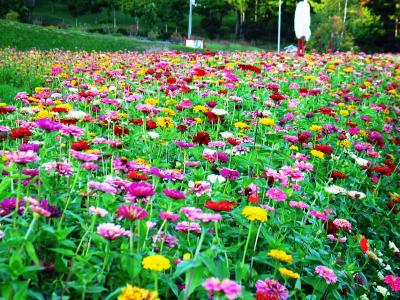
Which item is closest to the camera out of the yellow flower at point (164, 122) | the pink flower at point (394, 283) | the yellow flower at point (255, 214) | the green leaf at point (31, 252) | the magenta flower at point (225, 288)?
the magenta flower at point (225, 288)

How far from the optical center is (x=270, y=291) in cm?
172

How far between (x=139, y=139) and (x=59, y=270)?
227 centimetres

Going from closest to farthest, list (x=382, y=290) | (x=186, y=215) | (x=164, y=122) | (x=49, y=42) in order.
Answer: (x=186, y=215), (x=382, y=290), (x=164, y=122), (x=49, y=42)

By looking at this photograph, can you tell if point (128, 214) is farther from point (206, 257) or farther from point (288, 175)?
point (288, 175)

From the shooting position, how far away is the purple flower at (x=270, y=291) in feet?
5.43

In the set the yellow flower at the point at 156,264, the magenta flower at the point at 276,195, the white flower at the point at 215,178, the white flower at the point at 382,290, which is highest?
the yellow flower at the point at 156,264

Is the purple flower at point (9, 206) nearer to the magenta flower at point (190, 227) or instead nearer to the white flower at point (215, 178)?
the magenta flower at point (190, 227)

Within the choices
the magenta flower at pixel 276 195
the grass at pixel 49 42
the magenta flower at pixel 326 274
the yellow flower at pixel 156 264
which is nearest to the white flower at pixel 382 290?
the magenta flower at pixel 326 274

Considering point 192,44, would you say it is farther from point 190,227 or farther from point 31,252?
point 31,252

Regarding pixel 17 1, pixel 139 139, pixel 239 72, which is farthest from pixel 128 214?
pixel 17 1

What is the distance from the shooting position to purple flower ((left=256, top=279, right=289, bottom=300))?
5.43 ft

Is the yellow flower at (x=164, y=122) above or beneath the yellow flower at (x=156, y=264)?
above

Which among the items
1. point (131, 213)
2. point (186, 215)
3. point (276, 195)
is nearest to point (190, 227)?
point (186, 215)

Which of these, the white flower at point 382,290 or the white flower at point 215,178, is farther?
the white flower at point 382,290
